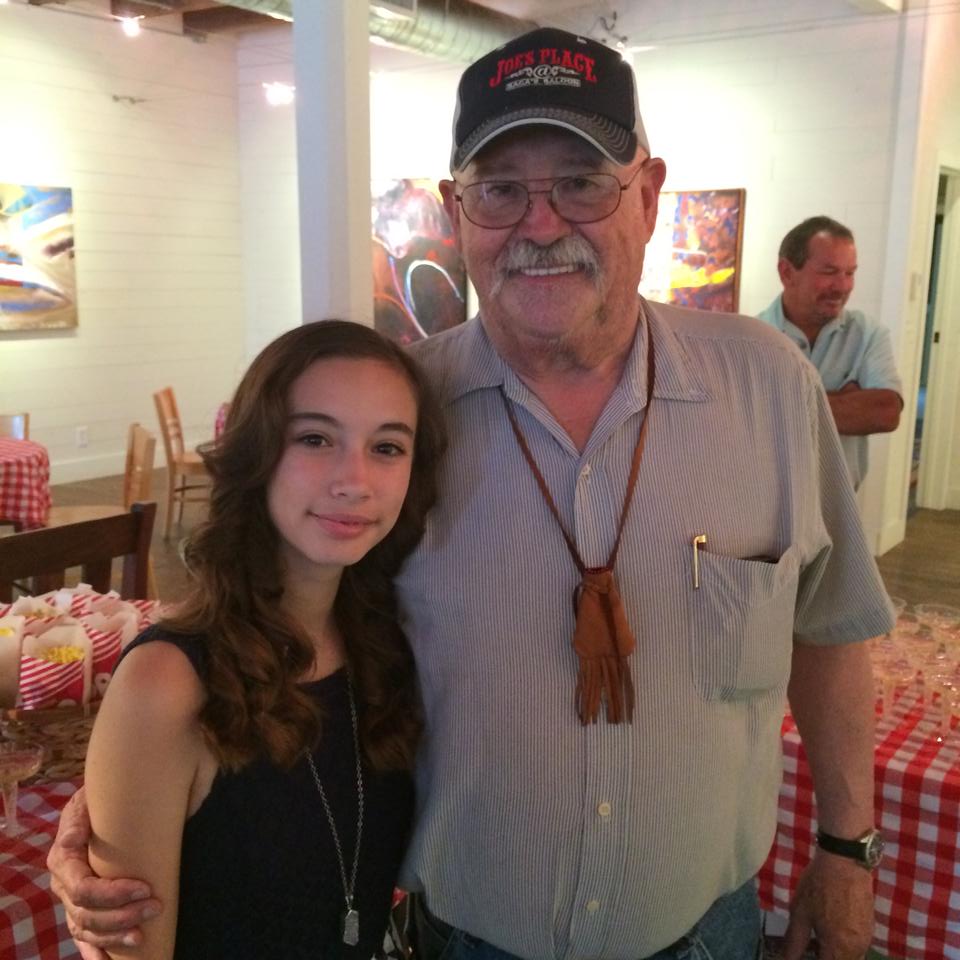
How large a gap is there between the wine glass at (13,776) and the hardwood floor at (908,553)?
Answer: 3.14 m

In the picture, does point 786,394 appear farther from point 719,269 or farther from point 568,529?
point 719,269

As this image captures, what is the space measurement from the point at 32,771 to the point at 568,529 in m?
0.95

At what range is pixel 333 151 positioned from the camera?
3.53 m

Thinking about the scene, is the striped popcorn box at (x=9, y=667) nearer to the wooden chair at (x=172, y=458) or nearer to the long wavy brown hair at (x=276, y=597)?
the long wavy brown hair at (x=276, y=597)

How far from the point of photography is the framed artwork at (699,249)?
6082 millimetres

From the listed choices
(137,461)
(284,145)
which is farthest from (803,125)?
(284,145)

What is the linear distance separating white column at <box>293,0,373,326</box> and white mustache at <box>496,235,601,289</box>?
89.6 inches

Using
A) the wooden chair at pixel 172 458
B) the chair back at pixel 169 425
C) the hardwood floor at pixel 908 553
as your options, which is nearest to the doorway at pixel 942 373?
the hardwood floor at pixel 908 553

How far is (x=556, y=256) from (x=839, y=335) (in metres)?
2.73

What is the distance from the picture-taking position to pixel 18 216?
273 inches

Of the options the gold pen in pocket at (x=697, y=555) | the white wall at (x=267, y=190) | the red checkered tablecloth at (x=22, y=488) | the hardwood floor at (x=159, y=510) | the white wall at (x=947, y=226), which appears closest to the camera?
the gold pen in pocket at (x=697, y=555)

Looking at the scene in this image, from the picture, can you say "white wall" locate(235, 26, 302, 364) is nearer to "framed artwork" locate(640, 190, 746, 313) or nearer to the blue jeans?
"framed artwork" locate(640, 190, 746, 313)

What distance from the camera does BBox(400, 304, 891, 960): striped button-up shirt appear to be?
3.87 feet

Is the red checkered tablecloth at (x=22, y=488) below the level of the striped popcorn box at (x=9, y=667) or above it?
below
